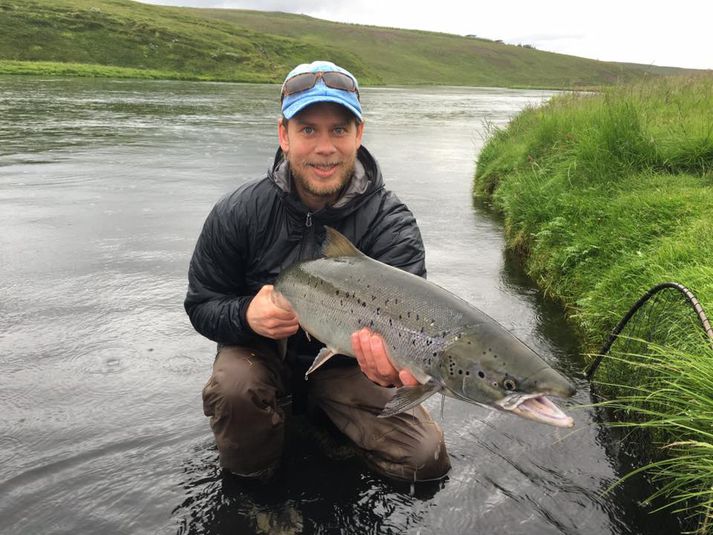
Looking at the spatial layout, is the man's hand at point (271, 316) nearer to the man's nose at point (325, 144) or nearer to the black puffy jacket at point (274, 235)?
the black puffy jacket at point (274, 235)

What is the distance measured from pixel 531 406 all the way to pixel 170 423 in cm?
295

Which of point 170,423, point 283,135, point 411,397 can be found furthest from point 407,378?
point 170,423

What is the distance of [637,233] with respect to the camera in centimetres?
610

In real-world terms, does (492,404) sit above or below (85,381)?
above

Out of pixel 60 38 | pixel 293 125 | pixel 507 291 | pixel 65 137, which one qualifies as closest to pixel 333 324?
pixel 293 125

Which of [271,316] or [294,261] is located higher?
[294,261]

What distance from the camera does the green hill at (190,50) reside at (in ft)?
186

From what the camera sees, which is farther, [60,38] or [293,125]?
[60,38]

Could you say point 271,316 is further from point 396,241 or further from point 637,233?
point 637,233

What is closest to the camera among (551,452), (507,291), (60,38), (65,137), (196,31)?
(551,452)

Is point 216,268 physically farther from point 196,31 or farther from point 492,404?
point 196,31

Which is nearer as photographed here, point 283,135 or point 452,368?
point 452,368

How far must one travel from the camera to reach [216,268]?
3.85 meters

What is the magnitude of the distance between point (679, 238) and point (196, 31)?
82.8 meters
